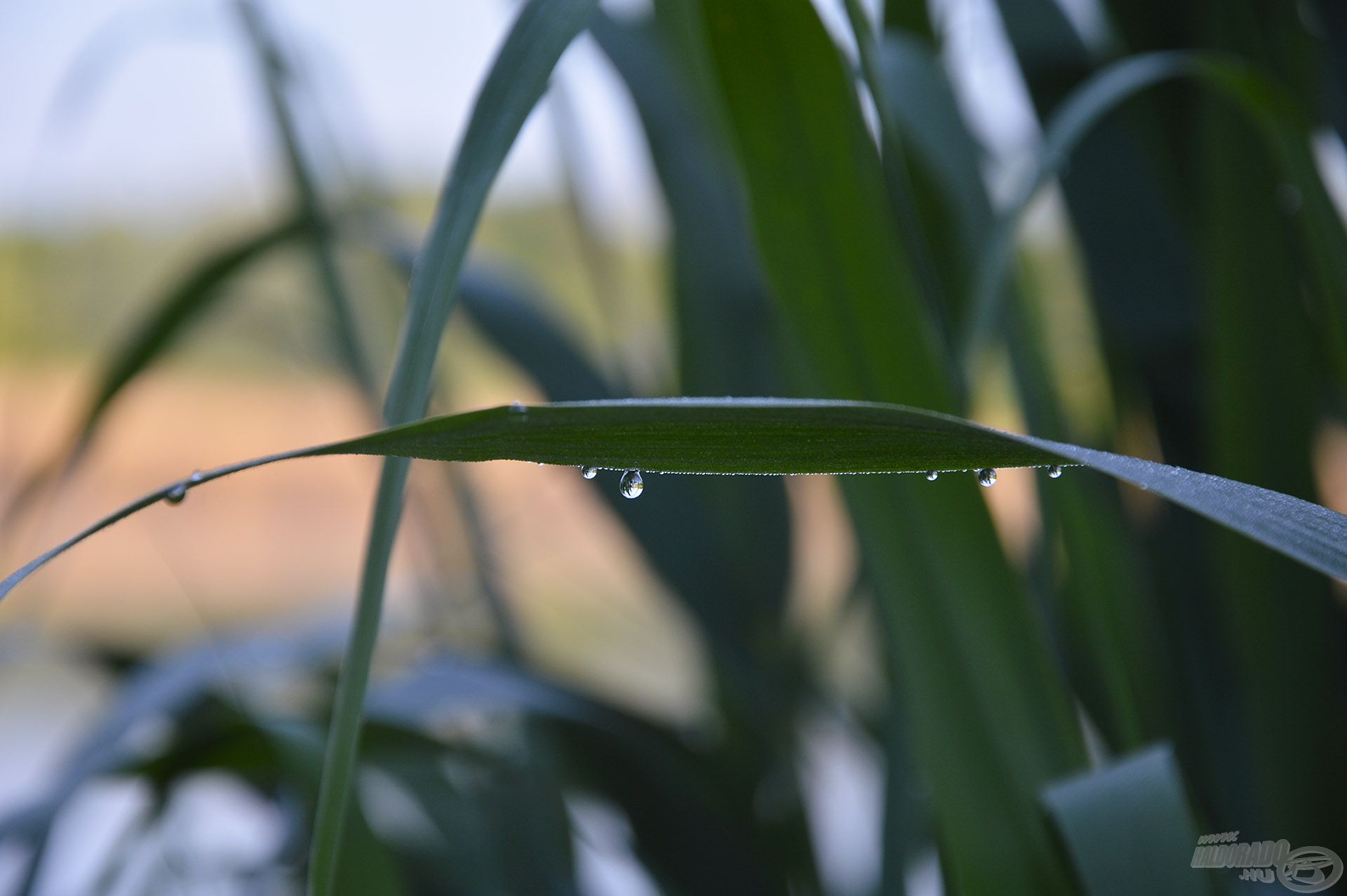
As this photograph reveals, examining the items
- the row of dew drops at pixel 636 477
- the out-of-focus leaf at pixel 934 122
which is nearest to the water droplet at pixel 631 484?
the row of dew drops at pixel 636 477

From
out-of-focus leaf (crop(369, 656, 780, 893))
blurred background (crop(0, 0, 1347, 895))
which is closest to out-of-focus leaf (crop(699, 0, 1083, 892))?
blurred background (crop(0, 0, 1347, 895))

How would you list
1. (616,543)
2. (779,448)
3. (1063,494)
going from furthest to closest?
(616,543) → (1063,494) → (779,448)

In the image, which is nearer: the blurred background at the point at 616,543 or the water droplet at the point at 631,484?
the water droplet at the point at 631,484

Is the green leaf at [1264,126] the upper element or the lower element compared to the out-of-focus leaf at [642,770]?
upper

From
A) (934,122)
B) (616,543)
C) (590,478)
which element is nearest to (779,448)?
(590,478)

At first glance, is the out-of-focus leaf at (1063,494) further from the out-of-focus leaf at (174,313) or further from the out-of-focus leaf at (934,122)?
the out-of-focus leaf at (174,313)

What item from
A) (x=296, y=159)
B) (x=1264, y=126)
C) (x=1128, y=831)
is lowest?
(x=1128, y=831)

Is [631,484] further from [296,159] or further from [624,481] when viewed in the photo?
[296,159]
